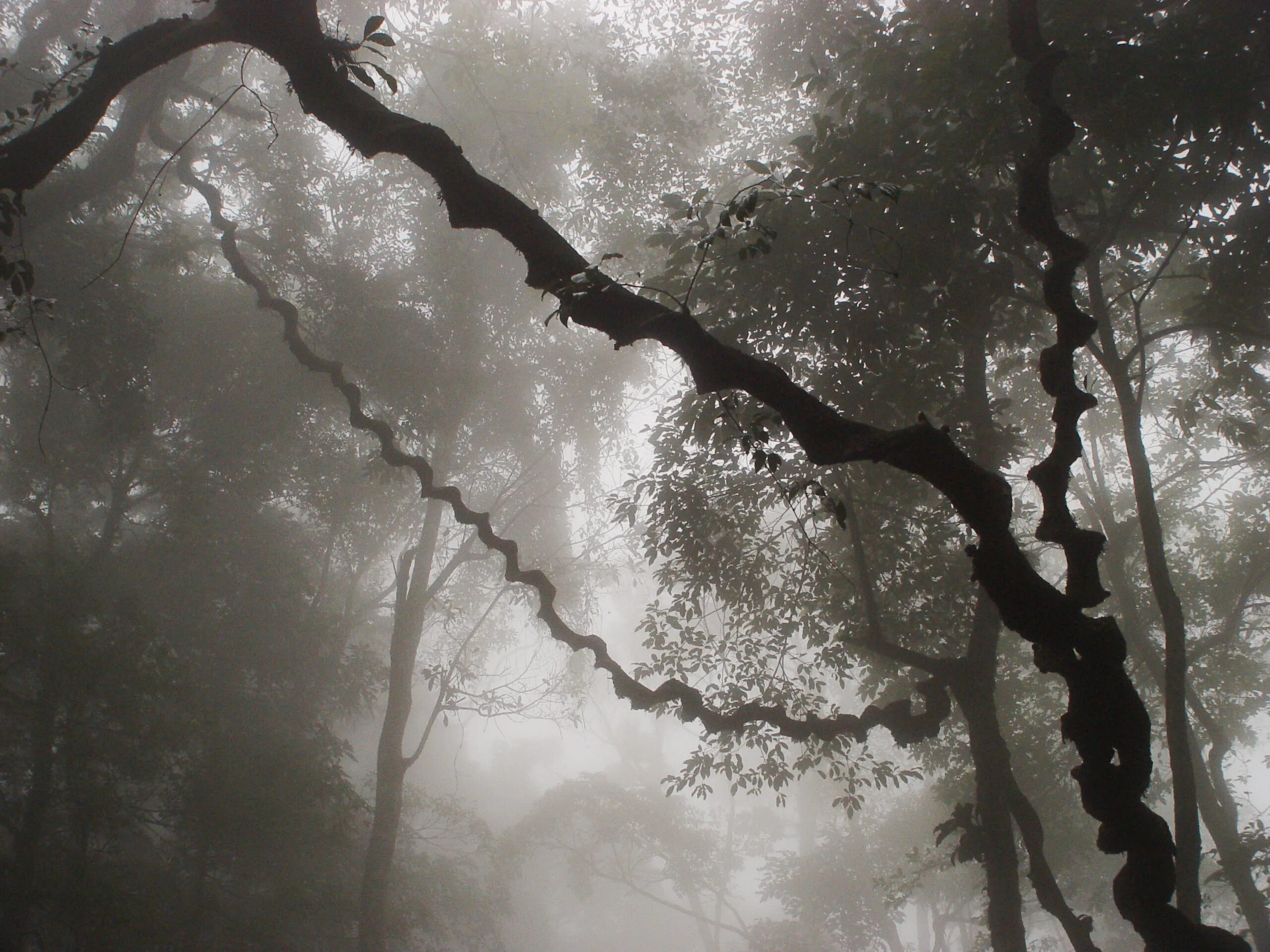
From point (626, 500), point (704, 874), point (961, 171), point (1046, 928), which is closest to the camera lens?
point (961, 171)

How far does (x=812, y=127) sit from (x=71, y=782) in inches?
391

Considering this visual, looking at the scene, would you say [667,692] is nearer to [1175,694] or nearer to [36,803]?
[1175,694]

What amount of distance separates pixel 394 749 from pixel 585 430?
210 inches

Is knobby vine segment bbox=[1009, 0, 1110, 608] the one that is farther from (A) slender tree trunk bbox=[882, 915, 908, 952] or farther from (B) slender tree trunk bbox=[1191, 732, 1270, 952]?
(A) slender tree trunk bbox=[882, 915, 908, 952]

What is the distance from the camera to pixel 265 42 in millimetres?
2527

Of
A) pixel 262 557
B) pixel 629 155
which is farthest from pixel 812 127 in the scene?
pixel 262 557

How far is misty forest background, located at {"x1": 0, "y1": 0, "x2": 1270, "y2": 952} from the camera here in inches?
184

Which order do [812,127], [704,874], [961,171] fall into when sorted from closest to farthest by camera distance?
[961,171]
[812,127]
[704,874]

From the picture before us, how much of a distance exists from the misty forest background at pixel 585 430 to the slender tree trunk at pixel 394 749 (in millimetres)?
Answer: 56

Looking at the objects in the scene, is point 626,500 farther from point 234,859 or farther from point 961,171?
point 234,859

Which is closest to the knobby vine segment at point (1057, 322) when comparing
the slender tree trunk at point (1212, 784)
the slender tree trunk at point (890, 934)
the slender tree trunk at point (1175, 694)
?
the slender tree trunk at point (1175, 694)

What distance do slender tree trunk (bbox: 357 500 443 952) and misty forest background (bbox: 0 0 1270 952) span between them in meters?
0.06

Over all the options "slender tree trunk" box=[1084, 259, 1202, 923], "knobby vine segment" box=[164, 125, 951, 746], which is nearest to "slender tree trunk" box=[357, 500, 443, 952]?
"knobby vine segment" box=[164, 125, 951, 746]

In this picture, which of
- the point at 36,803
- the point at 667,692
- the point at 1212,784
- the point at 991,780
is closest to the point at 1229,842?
the point at 1212,784
